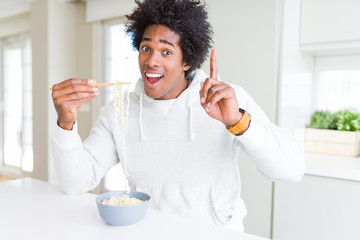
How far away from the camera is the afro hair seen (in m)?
1.31

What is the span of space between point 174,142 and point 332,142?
50.2 inches

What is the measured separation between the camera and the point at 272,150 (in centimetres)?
109

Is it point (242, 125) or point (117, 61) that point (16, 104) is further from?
point (242, 125)

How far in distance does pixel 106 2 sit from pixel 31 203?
97.0 inches

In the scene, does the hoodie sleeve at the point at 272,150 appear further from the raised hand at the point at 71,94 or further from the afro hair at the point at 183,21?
the raised hand at the point at 71,94

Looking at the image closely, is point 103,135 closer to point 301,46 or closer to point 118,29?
point 301,46

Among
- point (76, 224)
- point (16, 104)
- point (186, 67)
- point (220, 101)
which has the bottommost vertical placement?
point (76, 224)

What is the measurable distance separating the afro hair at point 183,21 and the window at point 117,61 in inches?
72.5

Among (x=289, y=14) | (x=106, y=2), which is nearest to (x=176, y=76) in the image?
(x=289, y=14)

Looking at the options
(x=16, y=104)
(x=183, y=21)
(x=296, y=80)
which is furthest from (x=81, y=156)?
(x=16, y=104)

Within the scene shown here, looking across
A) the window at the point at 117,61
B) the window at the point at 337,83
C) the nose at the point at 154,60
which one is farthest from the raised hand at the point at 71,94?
the window at the point at 117,61

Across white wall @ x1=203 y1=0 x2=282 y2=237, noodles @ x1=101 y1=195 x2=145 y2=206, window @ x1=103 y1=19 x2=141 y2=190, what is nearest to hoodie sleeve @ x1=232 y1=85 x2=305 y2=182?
noodles @ x1=101 y1=195 x2=145 y2=206

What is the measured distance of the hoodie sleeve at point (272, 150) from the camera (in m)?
1.06

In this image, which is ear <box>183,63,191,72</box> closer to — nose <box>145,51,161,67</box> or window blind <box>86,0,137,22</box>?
nose <box>145,51,161,67</box>
